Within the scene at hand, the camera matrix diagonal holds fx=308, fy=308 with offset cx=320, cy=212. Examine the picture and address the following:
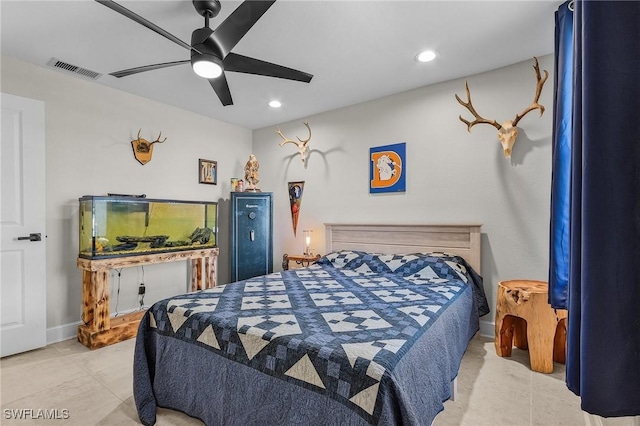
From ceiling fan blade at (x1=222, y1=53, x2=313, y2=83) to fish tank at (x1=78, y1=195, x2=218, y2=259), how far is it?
1822mm

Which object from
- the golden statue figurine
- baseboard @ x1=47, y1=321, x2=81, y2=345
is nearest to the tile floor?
baseboard @ x1=47, y1=321, x2=81, y2=345

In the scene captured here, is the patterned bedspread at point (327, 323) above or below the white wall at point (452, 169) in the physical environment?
below

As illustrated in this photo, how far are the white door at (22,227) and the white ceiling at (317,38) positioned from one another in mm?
593

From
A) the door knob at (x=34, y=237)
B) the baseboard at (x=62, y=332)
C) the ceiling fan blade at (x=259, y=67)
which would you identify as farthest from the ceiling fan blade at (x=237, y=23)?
the baseboard at (x=62, y=332)

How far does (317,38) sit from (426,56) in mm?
992

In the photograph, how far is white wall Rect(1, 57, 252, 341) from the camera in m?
2.94

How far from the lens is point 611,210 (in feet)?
2.42

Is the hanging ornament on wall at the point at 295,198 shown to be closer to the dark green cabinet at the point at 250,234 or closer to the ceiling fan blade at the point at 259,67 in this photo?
the dark green cabinet at the point at 250,234

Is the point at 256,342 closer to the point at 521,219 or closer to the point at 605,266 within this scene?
the point at 605,266

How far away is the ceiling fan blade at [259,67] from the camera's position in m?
2.10

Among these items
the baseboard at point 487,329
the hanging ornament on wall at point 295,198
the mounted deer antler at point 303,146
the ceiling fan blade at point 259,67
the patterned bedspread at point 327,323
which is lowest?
the baseboard at point 487,329

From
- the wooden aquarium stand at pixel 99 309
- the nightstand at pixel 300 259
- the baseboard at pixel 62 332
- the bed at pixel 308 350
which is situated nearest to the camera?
the bed at pixel 308 350

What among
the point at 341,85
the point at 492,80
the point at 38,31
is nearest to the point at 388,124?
the point at 341,85

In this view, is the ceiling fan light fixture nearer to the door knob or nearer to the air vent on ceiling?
the air vent on ceiling
